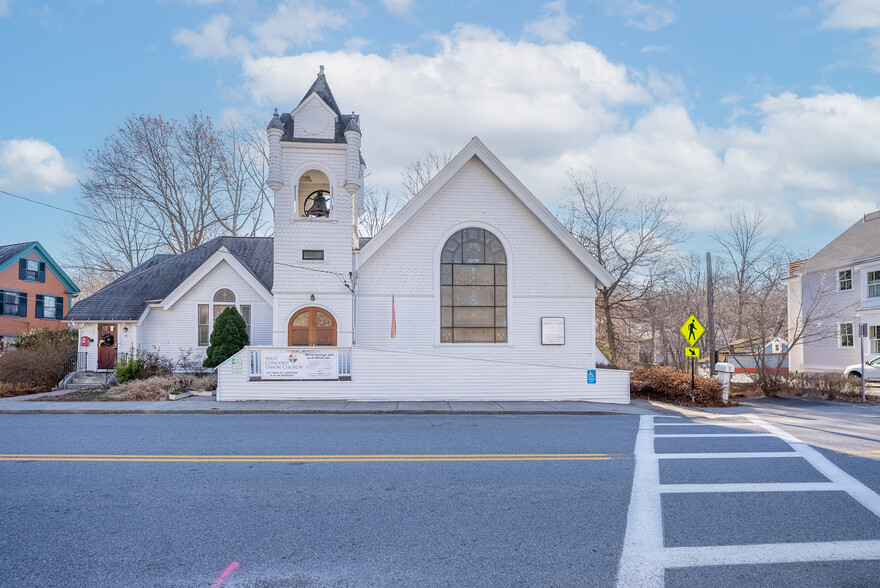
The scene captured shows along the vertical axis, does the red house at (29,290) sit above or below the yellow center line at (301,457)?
above

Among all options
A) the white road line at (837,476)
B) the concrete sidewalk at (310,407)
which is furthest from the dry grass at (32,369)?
the white road line at (837,476)

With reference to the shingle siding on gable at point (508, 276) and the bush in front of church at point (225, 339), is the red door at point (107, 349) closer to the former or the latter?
the bush in front of church at point (225, 339)

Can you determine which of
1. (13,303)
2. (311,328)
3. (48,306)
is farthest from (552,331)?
(48,306)

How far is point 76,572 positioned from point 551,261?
16.6m

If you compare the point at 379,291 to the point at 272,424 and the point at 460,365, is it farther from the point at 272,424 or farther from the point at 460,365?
the point at 272,424

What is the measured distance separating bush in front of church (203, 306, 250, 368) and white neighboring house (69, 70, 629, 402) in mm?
1234

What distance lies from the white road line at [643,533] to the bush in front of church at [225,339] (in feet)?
49.0

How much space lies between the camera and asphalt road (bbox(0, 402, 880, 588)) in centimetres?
412

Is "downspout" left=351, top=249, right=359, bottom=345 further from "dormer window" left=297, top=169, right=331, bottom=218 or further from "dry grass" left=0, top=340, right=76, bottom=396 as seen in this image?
"dry grass" left=0, top=340, right=76, bottom=396

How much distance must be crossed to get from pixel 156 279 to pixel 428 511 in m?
21.9

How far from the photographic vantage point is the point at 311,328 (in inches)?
693

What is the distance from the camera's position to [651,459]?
7.91 m

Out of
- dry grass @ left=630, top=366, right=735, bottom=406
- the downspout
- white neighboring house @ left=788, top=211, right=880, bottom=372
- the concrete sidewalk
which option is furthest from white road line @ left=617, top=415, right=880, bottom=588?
white neighboring house @ left=788, top=211, right=880, bottom=372

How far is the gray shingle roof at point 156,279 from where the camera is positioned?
839 inches
